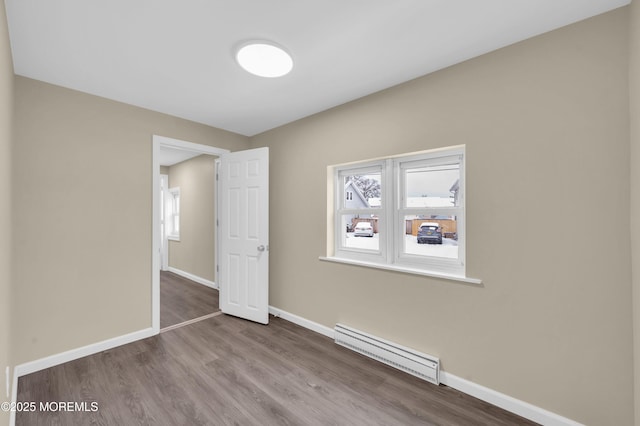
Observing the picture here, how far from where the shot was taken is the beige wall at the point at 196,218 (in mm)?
4637

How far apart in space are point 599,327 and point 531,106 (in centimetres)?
136

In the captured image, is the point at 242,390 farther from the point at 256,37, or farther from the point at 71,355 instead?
the point at 256,37

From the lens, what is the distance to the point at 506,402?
1756 millimetres

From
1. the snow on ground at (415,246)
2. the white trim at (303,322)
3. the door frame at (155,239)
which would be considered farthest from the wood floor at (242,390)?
the snow on ground at (415,246)

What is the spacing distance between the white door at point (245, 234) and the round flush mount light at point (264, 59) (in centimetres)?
116

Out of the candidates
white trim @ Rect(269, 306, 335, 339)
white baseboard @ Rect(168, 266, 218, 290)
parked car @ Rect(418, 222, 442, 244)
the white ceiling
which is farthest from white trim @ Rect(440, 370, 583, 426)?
white baseboard @ Rect(168, 266, 218, 290)

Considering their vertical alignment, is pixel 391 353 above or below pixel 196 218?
below

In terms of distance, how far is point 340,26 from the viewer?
1.61 m

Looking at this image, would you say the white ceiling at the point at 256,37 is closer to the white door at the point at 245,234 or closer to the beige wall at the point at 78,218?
the beige wall at the point at 78,218

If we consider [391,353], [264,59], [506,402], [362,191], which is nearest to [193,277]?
[362,191]

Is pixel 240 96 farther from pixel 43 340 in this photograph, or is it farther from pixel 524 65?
pixel 43 340

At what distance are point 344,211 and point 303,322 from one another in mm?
1375

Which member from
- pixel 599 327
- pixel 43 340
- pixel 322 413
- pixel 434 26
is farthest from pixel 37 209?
pixel 599 327

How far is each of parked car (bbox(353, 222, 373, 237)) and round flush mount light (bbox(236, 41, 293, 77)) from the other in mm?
1597
